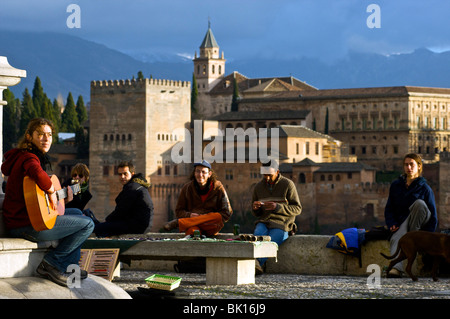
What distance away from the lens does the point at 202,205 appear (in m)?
10.0

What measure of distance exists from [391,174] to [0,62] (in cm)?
6644

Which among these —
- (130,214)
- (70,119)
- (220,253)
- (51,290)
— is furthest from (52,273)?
(70,119)

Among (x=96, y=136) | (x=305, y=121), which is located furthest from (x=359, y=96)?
(x=96, y=136)

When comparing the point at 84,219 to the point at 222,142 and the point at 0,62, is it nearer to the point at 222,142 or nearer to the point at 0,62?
the point at 0,62

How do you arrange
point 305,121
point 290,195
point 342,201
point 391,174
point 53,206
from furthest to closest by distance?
point 305,121
point 391,174
point 342,201
point 290,195
point 53,206

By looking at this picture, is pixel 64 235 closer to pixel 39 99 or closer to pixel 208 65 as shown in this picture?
pixel 39 99

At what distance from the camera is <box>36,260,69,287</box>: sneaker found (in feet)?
22.4

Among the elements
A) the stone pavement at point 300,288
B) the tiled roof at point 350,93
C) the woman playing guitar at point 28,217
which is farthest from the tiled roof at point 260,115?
the woman playing guitar at point 28,217

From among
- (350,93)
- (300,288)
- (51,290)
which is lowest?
(300,288)

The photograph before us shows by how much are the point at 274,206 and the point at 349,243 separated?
82 cm

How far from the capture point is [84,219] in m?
6.94

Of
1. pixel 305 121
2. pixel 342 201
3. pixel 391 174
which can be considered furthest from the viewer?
pixel 305 121

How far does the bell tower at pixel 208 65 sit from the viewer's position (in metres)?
107

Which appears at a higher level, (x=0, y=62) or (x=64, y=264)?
(x=0, y=62)
